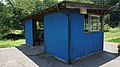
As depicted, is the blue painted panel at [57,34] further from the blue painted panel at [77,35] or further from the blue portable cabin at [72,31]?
the blue painted panel at [77,35]

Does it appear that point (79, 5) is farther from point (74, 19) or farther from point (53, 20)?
point (53, 20)

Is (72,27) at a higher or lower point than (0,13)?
lower

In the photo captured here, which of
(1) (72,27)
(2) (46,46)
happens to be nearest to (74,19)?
(1) (72,27)

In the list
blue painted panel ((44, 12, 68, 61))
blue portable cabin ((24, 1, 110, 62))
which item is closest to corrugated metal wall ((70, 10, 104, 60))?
blue portable cabin ((24, 1, 110, 62))

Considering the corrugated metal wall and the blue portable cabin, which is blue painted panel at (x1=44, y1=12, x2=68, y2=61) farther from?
the corrugated metal wall

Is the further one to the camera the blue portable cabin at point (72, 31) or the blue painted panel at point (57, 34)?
the blue painted panel at point (57, 34)

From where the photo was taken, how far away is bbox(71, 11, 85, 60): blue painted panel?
604 centimetres

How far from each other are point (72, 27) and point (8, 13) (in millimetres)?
18080

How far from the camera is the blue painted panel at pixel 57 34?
19.8 feet

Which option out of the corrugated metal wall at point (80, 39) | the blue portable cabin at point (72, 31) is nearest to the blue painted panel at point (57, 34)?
the blue portable cabin at point (72, 31)

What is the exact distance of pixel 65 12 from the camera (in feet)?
18.7

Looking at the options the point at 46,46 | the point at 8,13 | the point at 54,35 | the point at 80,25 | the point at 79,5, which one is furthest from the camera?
the point at 8,13

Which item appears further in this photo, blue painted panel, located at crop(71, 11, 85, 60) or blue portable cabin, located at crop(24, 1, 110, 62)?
blue painted panel, located at crop(71, 11, 85, 60)

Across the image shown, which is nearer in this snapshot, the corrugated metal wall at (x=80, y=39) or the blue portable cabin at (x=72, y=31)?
the blue portable cabin at (x=72, y=31)
